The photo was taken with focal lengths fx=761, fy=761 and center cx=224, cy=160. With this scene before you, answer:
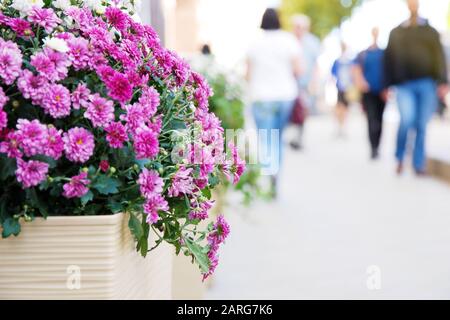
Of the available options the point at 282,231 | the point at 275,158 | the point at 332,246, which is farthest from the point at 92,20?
the point at 275,158

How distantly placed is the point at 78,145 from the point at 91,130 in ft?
0.36

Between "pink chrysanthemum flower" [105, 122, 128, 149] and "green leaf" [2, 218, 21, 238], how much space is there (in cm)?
28

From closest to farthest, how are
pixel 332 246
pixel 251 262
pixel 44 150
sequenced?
pixel 44 150
pixel 251 262
pixel 332 246

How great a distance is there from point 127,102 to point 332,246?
12.5 feet

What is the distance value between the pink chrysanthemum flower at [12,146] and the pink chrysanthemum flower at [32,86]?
107 mm

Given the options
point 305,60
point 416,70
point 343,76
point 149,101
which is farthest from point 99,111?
point 343,76

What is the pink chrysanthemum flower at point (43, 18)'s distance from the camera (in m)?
1.90

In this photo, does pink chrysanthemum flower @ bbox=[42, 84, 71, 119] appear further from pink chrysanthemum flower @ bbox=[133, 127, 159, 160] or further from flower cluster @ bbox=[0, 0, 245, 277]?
pink chrysanthemum flower @ bbox=[133, 127, 159, 160]

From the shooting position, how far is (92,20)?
2.02 m

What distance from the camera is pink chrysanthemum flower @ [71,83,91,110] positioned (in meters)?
1.82

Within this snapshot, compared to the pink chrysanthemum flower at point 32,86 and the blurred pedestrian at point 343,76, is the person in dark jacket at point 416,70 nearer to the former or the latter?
the blurred pedestrian at point 343,76

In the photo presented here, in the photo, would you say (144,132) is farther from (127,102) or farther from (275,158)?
(275,158)

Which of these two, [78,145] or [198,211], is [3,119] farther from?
[198,211]

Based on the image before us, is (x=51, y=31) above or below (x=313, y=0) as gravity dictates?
below
